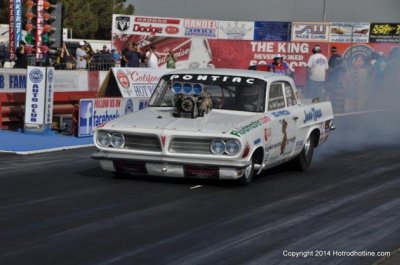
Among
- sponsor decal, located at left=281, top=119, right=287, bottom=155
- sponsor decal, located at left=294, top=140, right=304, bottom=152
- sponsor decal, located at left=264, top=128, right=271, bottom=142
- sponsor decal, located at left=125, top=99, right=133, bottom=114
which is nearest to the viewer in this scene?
sponsor decal, located at left=264, top=128, right=271, bottom=142

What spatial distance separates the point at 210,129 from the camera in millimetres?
9164

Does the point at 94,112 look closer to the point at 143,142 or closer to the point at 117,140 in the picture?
the point at 117,140

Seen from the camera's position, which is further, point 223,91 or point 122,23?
point 122,23

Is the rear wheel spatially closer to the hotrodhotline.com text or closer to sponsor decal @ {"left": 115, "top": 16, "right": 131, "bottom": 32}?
the hotrodhotline.com text

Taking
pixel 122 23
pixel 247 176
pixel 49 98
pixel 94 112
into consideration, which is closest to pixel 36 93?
pixel 49 98

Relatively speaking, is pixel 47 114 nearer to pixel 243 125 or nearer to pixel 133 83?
pixel 133 83

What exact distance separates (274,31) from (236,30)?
171 centimetres

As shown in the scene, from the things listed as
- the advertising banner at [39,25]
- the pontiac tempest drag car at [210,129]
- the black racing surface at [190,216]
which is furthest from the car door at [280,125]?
the advertising banner at [39,25]

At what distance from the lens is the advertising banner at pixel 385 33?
31.9m

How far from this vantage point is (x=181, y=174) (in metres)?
9.33

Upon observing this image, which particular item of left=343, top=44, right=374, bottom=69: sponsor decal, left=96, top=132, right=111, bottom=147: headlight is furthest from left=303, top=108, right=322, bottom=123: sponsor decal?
left=343, top=44, right=374, bottom=69: sponsor decal

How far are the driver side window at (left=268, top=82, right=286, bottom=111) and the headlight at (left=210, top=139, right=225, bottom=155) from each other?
129 centimetres

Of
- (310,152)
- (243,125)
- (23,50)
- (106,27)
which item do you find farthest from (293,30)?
(106,27)

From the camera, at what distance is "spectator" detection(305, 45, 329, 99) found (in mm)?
20953
